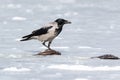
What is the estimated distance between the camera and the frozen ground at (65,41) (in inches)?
390

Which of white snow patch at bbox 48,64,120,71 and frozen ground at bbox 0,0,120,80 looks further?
white snow patch at bbox 48,64,120,71

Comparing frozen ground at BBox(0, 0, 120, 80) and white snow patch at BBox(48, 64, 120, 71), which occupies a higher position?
frozen ground at BBox(0, 0, 120, 80)

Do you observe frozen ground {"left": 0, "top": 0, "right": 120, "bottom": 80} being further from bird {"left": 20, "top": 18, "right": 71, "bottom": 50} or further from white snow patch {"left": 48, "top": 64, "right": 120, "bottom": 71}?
bird {"left": 20, "top": 18, "right": 71, "bottom": 50}

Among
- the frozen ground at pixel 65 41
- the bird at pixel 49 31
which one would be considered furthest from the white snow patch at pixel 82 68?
the bird at pixel 49 31

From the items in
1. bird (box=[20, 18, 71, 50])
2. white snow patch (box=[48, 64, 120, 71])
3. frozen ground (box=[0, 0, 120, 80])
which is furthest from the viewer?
bird (box=[20, 18, 71, 50])

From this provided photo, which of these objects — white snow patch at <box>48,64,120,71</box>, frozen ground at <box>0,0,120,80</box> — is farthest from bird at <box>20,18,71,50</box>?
white snow patch at <box>48,64,120,71</box>

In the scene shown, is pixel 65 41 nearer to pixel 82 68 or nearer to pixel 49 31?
pixel 49 31

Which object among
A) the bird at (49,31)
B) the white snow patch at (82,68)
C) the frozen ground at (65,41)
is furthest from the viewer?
the bird at (49,31)

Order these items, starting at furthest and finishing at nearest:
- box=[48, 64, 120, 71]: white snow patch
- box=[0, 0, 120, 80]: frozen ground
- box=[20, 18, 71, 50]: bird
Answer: box=[20, 18, 71, 50]: bird < box=[48, 64, 120, 71]: white snow patch < box=[0, 0, 120, 80]: frozen ground

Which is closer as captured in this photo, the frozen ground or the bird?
the frozen ground

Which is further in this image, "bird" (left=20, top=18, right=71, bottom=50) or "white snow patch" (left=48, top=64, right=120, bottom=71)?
"bird" (left=20, top=18, right=71, bottom=50)

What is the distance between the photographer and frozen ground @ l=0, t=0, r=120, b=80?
32.5ft

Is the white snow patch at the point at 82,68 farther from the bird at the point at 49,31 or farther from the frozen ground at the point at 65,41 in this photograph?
the bird at the point at 49,31

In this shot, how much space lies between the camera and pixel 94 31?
1709 centimetres
